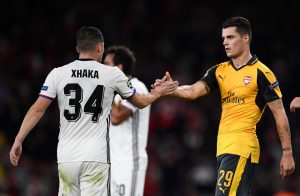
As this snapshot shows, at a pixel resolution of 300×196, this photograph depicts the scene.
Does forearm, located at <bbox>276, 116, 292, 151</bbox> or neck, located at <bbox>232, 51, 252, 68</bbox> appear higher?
neck, located at <bbox>232, 51, 252, 68</bbox>

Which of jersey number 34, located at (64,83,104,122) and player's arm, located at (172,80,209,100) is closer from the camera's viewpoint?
jersey number 34, located at (64,83,104,122)

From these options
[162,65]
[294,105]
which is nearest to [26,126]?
[294,105]

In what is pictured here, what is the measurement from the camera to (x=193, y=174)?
1509cm

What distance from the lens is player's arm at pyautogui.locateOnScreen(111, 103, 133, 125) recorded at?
9.19 m

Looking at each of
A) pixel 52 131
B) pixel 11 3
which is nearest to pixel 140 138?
pixel 52 131

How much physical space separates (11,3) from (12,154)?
11.1 meters

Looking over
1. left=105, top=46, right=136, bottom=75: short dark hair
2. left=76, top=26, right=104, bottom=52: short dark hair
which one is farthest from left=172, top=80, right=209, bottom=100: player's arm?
left=105, top=46, right=136, bottom=75: short dark hair

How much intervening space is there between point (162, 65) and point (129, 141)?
8010 mm

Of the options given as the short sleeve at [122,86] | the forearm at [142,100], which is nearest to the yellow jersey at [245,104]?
the forearm at [142,100]

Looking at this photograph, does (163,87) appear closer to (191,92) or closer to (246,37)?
(191,92)

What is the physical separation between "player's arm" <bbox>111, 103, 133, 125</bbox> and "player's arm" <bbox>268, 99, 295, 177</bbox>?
2.23m

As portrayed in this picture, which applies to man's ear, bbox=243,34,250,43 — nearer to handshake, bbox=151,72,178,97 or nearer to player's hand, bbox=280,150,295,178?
handshake, bbox=151,72,178,97

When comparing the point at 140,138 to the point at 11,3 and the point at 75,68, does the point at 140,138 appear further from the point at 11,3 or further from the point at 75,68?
the point at 11,3

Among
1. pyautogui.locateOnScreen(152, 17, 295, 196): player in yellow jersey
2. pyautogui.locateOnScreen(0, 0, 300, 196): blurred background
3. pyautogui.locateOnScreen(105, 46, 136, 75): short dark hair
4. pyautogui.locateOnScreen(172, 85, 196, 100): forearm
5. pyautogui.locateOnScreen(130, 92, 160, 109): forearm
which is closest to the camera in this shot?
pyautogui.locateOnScreen(152, 17, 295, 196): player in yellow jersey
